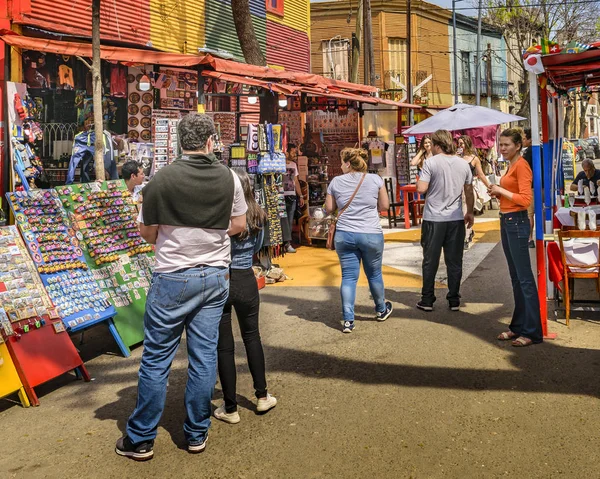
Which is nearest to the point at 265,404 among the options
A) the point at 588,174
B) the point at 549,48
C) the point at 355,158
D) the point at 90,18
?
the point at 355,158

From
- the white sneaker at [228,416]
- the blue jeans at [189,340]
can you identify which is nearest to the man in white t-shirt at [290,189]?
the white sneaker at [228,416]

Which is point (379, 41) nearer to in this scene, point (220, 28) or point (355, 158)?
point (220, 28)

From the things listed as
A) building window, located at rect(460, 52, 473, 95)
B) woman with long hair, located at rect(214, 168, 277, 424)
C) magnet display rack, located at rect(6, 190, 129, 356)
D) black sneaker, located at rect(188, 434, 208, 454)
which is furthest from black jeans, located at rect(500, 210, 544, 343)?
building window, located at rect(460, 52, 473, 95)

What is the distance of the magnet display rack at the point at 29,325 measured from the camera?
17.0 ft

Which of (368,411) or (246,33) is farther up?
(246,33)

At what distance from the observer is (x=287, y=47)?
1983cm

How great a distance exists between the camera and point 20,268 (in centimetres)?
554

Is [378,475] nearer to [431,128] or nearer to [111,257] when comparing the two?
[111,257]

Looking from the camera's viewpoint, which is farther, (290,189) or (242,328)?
(290,189)

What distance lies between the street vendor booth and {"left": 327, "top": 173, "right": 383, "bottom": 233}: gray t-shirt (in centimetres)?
150

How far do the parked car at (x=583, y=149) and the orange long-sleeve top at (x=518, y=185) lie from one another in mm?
17328

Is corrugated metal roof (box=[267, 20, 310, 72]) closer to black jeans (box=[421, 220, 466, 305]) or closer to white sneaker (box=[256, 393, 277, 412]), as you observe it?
black jeans (box=[421, 220, 466, 305])

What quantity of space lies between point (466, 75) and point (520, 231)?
1538 inches

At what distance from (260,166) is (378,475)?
7.33m
